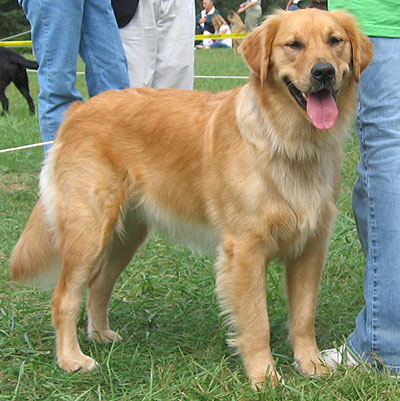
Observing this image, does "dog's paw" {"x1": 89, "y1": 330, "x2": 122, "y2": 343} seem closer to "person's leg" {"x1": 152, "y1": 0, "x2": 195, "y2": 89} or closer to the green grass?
the green grass

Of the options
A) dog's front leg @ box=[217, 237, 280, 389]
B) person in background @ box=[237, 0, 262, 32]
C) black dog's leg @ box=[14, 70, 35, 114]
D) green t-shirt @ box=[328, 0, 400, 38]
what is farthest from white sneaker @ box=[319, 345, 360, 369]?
person in background @ box=[237, 0, 262, 32]

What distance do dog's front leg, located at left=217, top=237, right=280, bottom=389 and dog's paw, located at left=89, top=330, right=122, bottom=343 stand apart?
768 mm

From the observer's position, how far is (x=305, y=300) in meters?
3.22

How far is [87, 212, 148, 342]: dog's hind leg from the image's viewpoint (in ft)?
12.0

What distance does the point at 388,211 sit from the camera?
9.49ft

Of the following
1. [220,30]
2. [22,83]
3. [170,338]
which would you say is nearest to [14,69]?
[22,83]

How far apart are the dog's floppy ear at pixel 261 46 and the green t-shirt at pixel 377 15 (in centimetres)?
32

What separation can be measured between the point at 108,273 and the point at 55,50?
4.77 ft

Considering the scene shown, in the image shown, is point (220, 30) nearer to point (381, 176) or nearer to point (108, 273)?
point (108, 273)

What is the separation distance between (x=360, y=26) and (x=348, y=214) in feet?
7.85

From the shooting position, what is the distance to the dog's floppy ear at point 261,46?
2918mm

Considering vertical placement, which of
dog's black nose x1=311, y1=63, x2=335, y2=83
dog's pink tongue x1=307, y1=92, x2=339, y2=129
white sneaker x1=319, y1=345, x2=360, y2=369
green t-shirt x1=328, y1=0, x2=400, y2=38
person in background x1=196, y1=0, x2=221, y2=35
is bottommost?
person in background x1=196, y1=0, x2=221, y2=35

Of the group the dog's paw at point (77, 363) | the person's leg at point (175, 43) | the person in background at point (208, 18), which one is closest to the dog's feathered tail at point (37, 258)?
the dog's paw at point (77, 363)

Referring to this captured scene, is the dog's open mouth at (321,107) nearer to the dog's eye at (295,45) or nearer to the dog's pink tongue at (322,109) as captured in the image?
the dog's pink tongue at (322,109)
